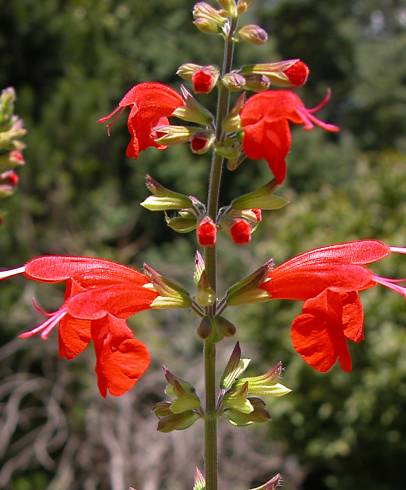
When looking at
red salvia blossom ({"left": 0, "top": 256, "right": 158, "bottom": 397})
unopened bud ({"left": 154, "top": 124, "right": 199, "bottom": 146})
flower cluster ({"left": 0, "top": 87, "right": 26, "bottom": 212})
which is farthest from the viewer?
flower cluster ({"left": 0, "top": 87, "right": 26, "bottom": 212})

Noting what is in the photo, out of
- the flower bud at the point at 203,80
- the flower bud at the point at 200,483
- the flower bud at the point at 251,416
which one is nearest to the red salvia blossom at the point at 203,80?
the flower bud at the point at 203,80

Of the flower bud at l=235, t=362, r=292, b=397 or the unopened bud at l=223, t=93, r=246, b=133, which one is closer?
the unopened bud at l=223, t=93, r=246, b=133

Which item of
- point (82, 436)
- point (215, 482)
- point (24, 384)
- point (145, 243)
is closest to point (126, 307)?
point (215, 482)

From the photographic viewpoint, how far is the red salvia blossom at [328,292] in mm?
1062

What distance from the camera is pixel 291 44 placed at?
57.3 ft

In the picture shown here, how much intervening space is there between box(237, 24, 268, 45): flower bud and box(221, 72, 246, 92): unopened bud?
0.11m

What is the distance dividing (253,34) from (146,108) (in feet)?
0.73

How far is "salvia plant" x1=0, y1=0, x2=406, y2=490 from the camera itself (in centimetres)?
105

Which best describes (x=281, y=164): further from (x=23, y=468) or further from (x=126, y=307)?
(x=23, y=468)

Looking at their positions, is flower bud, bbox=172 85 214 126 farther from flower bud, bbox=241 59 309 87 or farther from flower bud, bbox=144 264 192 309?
flower bud, bbox=144 264 192 309

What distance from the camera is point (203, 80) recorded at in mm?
1060

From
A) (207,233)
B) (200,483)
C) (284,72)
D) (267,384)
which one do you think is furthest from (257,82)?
(200,483)

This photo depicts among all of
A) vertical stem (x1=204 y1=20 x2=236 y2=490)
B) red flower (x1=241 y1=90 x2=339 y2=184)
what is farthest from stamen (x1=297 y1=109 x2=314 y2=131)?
vertical stem (x1=204 y1=20 x2=236 y2=490)

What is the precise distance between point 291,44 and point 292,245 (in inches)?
512
